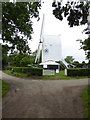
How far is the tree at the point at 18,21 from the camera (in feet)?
40.9

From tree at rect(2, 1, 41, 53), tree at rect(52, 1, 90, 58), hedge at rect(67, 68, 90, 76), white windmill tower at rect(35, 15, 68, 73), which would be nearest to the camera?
tree at rect(52, 1, 90, 58)

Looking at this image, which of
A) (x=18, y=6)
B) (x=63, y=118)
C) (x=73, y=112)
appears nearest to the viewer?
(x=63, y=118)

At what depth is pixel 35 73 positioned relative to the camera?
20.1m

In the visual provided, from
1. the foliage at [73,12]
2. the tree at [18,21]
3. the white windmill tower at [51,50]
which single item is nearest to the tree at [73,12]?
the foliage at [73,12]

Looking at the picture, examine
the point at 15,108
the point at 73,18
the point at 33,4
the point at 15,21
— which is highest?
the point at 33,4

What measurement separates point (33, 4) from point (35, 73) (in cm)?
960

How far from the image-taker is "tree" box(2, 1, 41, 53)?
40.9 ft

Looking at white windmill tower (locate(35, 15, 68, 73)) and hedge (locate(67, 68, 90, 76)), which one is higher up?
white windmill tower (locate(35, 15, 68, 73))

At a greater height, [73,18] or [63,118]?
[73,18]

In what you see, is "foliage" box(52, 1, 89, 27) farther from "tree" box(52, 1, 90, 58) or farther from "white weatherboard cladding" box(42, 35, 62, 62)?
"white weatherboard cladding" box(42, 35, 62, 62)

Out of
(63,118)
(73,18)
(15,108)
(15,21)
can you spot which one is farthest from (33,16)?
(63,118)

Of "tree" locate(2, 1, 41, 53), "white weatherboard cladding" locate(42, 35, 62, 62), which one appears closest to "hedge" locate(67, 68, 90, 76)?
"tree" locate(2, 1, 41, 53)

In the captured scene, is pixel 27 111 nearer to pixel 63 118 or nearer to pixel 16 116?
pixel 16 116

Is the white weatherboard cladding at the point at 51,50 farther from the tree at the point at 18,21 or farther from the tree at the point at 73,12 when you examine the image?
the tree at the point at 73,12
